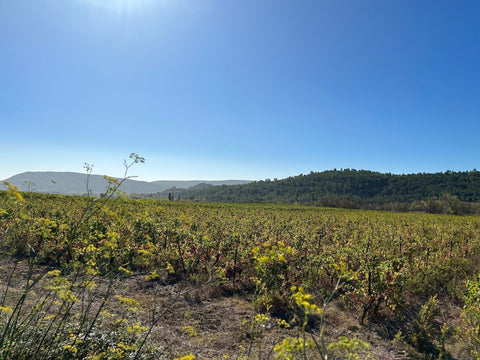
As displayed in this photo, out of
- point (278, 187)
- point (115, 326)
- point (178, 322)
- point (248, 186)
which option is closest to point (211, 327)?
point (178, 322)

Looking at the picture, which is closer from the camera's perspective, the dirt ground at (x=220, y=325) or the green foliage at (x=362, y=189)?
the dirt ground at (x=220, y=325)

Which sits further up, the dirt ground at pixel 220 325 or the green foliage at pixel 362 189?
the green foliage at pixel 362 189

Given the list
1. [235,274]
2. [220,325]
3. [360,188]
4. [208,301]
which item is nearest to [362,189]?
[360,188]

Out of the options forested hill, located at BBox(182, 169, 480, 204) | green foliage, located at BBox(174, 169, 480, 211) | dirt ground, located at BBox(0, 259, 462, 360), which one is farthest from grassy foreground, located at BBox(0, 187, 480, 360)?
forested hill, located at BBox(182, 169, 480, 204)

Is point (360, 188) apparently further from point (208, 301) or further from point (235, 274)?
point (208, 301)

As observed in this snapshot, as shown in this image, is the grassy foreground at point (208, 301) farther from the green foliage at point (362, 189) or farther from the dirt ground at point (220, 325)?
the green foliage at point (362, 189)

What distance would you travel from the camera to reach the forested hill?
98.9 m

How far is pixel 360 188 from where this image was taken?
12850 cm

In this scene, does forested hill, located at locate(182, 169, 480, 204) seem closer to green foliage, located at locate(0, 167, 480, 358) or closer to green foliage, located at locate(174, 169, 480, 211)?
green foliage, located at locate(174, 169, 480, 211)

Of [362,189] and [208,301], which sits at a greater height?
[362,189]

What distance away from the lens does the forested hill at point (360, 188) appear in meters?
98.9

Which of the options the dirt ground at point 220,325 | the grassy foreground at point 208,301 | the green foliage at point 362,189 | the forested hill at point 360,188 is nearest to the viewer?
the grassy foreground at point 208,301

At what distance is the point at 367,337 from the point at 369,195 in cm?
13483

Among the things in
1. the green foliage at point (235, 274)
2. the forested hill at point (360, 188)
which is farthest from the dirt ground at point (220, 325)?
the forested hill at point (360, 188)
